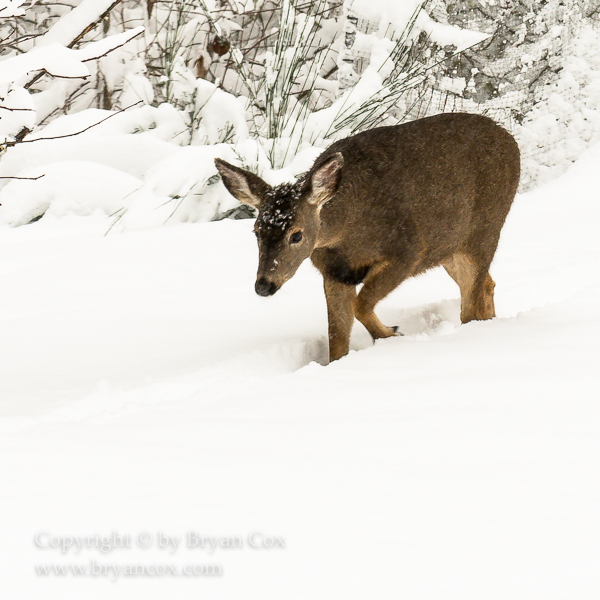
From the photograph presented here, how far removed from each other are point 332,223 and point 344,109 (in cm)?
297

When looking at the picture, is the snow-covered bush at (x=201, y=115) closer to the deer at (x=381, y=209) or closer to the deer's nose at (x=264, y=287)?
the deer at (x=381, y=209)

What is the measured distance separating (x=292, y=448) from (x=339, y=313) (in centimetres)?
173

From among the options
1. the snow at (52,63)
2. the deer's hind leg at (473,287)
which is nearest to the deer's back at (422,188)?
the deer's hind leg at (473,287)

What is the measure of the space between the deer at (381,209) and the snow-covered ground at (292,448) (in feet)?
1.21

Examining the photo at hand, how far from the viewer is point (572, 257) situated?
5.04 metres

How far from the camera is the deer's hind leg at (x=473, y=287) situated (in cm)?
411

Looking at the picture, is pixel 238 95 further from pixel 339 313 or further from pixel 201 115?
pixel 339 313

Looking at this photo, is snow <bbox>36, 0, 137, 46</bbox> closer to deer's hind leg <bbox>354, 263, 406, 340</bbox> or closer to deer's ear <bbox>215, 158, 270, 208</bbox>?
deer's ear <bbox>215, 158, 270, 208</bbox>

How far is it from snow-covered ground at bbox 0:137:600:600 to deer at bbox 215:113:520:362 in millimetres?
368

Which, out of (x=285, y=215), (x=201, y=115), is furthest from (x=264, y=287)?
(x=201, y=115)

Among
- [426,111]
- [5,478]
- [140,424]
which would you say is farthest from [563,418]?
[426,111]

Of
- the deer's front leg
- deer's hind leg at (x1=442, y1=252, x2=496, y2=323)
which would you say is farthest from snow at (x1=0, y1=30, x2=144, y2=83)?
deer's hind leg at (x1=442, y1=252, x2=496, y2=323)

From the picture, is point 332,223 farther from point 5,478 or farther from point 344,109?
point 344,109

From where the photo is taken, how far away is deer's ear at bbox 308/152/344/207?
334cm
